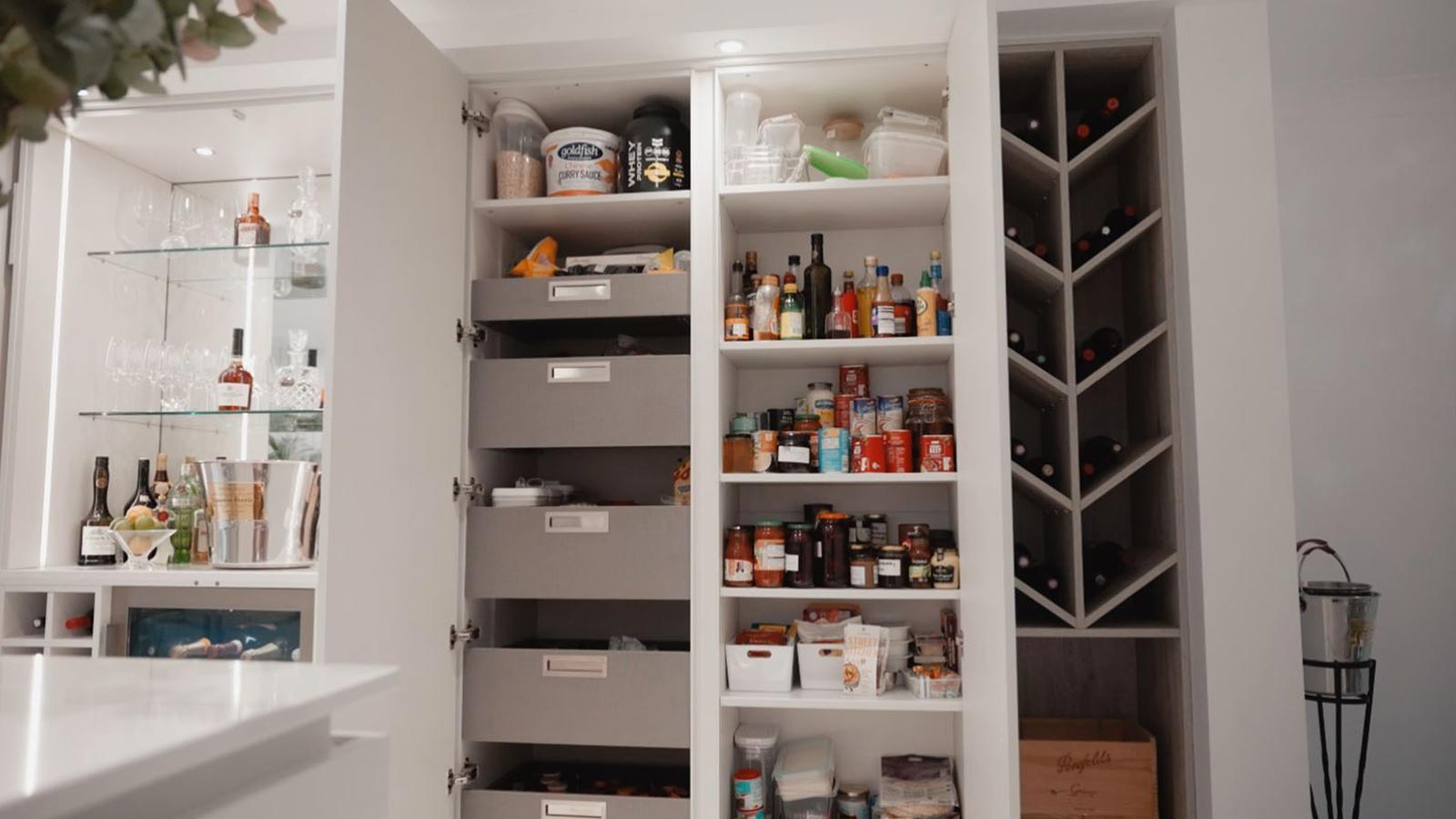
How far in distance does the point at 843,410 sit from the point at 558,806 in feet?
4.20

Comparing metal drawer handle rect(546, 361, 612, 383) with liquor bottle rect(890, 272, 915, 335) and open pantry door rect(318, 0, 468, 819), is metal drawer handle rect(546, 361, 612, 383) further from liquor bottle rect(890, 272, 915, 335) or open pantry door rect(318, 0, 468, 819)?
liquor bottle rect(890, 272, 915, 335)

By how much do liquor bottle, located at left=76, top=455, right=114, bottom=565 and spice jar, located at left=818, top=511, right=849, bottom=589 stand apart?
1885mm

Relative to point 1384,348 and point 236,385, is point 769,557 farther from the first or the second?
point 1384,348

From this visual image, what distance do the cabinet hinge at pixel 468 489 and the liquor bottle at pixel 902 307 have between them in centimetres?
119

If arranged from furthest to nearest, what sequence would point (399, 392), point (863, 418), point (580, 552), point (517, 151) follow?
point (517, 151) → point (863, 418) → point (580, 552) → point (399, 392)

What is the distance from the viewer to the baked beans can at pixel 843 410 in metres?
2.45

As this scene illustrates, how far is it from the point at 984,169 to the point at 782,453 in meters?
0.93

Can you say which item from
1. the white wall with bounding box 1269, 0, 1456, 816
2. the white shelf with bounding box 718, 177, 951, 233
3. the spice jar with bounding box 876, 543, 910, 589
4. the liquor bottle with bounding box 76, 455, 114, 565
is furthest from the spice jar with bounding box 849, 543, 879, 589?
the liquor bottle with bounding box 76, 455, 114, 565

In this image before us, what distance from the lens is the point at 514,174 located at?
96.1 inches

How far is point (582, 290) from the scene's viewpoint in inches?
93.5

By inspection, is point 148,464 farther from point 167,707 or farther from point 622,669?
point 167,707

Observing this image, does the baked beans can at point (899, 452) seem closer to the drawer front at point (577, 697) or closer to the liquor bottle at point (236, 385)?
the drawer front at point (577, 697)

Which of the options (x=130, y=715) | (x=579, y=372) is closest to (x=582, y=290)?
(x=579, y=372)

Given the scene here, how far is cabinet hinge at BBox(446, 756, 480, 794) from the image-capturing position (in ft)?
7.23
